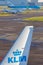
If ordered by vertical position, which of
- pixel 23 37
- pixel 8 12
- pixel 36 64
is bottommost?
pixel 36 64

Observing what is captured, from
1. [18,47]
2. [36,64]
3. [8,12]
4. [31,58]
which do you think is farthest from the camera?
[8,12]

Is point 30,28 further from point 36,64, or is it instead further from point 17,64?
point 36,64

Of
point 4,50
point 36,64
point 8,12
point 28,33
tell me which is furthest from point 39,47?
point 8,12

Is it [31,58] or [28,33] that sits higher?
[28,33]

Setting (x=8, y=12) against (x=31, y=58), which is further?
(x=8, y=12)

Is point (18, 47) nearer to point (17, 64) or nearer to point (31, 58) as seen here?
point (17, 64)

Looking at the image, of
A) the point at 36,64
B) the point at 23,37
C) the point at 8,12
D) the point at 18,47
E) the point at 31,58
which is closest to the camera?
the point at 18,47

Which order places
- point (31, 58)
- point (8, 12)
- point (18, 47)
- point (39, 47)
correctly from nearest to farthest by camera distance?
point (18, 47) → point (31, 58) → point (39, 47) → point (8, 12)

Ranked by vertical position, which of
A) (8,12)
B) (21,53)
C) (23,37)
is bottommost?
(21,53)

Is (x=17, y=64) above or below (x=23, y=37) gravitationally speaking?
below

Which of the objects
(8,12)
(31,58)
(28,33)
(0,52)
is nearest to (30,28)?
(28,33)
